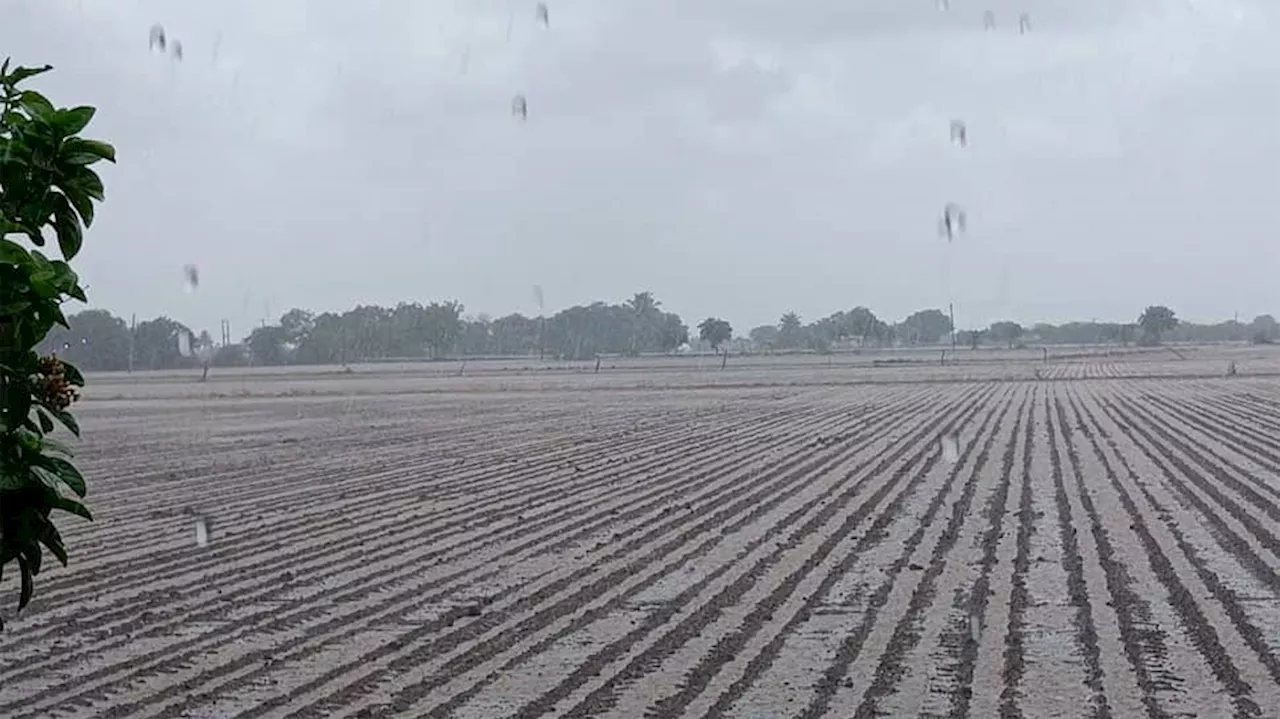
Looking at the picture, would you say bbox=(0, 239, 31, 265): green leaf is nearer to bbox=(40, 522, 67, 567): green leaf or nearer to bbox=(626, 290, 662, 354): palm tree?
bbox=(40, 522, 67, 567): green leaf

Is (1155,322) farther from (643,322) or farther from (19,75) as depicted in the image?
(19,75)

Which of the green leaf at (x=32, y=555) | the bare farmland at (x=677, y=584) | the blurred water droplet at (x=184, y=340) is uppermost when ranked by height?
the blurred water droplet at (x=184, y=340)

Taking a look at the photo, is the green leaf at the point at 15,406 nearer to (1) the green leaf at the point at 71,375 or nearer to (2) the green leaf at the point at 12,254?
(1) the green leaf at the point at 71,375

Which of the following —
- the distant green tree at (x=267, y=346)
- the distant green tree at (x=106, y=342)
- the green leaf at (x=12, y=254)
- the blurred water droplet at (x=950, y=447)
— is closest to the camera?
the green leaf at (x=12, y=254)

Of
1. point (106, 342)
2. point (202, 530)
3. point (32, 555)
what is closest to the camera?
point (32, 555)

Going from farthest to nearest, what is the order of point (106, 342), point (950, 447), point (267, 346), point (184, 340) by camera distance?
point (267, 346)
point (184, 340)
point (106, 342)
point (950, 447)

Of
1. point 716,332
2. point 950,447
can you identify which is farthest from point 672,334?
point 950,447

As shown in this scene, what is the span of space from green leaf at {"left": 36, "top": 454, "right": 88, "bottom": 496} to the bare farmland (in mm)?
3339

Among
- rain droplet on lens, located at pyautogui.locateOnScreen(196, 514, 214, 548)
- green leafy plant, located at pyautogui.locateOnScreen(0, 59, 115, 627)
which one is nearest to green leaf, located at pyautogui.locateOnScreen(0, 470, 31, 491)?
green leafy plant, located at pyautogui.locateOnScreen(0, 59, 115, 627)

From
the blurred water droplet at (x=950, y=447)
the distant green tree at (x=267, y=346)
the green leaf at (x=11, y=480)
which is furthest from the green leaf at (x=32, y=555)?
the distant green tree at (x=267, y=346)

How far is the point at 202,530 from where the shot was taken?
1520 centimetres

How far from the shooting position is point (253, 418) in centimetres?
4059

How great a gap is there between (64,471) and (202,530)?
11330 mm

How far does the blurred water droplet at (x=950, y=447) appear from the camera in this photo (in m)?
21.9
